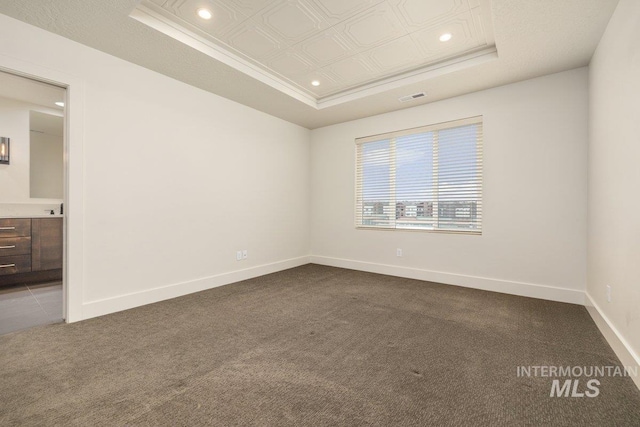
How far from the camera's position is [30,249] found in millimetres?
A: 3984

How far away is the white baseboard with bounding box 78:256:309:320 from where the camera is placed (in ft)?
9.18

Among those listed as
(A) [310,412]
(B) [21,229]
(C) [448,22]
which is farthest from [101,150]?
(C) [448,22]

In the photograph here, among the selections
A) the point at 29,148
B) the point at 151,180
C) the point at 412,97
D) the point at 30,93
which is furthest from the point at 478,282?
the point at 29,148

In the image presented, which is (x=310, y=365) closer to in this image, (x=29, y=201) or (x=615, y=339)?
(x=615, y=339)

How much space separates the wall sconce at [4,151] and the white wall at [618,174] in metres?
7.41

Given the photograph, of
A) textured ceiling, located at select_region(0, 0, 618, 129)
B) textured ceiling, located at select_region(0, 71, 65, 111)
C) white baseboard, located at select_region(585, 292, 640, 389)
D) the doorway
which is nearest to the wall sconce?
the doorway

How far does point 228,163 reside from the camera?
13.5 feet

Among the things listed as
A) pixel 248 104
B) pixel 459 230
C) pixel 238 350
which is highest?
pixel 248 104

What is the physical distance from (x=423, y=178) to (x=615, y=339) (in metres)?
2.76

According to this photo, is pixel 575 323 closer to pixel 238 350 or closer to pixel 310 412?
pixel 310 412

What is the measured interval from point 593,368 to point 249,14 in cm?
384

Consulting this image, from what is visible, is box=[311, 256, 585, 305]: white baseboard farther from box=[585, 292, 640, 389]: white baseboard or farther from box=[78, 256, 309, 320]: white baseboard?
box=[78, 256, 309, 320]: white baseboard

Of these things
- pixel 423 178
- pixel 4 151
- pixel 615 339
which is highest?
pixel 4 151

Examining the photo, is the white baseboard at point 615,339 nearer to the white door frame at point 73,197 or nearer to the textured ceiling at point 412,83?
the textured ceiling at point 412,83
